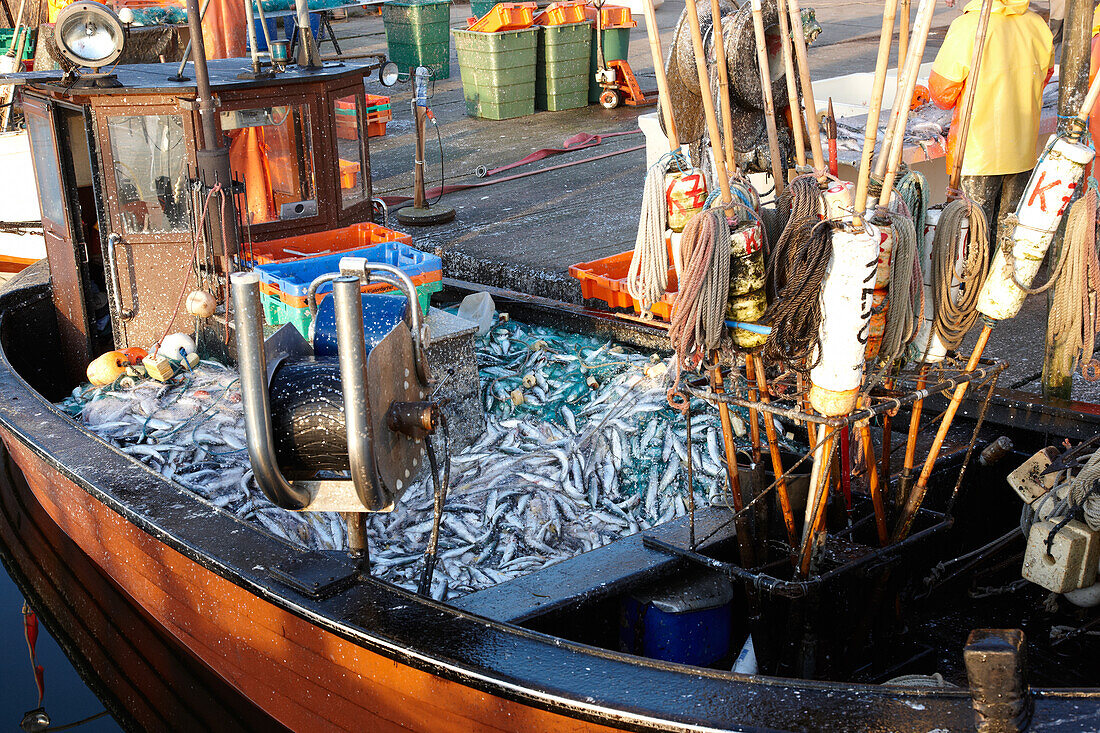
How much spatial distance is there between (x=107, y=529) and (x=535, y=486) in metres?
2.09

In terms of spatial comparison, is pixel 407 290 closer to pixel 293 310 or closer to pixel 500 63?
pixel 293 310

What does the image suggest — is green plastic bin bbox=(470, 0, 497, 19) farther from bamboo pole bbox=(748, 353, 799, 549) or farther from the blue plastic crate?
bamboo pole bbox=(748, 353, 799, 549)

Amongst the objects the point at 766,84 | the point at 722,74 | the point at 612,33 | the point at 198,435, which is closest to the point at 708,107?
the point at 722,74

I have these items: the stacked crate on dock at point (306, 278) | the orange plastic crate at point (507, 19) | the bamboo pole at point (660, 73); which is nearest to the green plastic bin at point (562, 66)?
the orange plastic crate at point (507, 19)

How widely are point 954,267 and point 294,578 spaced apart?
106 inches

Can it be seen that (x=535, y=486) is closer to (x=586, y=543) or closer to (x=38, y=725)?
(x=586, y=543)

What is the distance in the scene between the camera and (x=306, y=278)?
5.99 m

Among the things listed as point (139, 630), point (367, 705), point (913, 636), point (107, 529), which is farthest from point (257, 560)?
point (913, 636)

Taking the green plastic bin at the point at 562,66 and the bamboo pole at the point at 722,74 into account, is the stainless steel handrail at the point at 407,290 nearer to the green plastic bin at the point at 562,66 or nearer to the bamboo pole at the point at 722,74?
the bamboo pole at the point at 722,74

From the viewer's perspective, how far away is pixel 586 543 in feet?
16.0

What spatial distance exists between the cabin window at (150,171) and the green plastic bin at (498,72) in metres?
8.01

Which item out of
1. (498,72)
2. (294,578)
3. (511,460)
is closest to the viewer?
(294,578)

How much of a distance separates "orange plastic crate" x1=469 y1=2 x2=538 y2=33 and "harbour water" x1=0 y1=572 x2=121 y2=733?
9.68m

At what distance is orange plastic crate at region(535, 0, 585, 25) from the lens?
1377 centimetres
